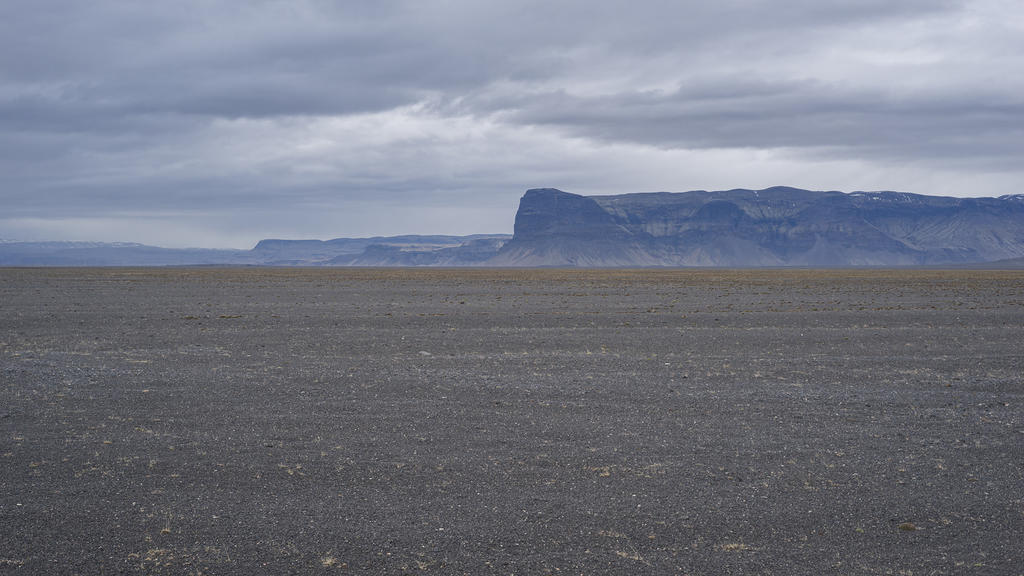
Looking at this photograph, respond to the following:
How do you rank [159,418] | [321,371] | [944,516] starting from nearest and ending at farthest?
[944,516] < [159,418] < [321,371]

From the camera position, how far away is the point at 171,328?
20.0 meters

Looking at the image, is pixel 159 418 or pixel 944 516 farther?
pixel 159 418

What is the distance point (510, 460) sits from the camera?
726 cm

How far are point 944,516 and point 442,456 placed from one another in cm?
437

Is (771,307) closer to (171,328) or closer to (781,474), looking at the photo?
(171,328)

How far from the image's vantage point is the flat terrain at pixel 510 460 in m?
5.20

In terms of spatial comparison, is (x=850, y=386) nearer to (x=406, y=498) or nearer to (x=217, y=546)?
(x=406, y=498)

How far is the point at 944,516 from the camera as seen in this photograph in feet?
19.1

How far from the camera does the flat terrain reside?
520 centimetres

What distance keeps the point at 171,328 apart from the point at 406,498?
53.0 ft

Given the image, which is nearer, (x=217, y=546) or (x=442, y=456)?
(x=217, y=546)

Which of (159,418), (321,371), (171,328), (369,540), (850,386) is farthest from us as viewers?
(171,328)

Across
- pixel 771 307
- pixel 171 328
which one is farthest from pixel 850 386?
pixel 771 307

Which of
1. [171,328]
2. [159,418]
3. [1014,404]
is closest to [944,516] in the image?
[1014,404]
